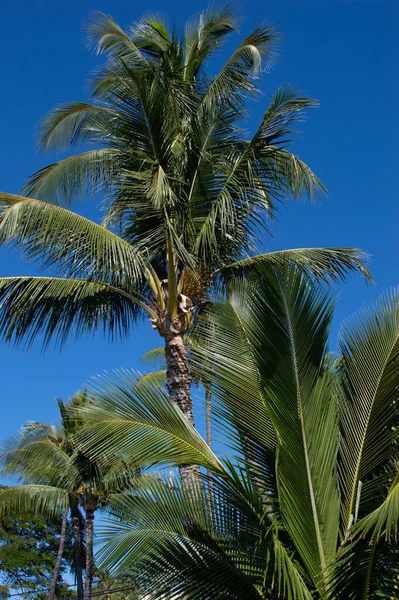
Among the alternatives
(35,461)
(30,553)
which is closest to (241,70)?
(35,461)

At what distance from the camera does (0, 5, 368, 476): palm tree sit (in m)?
7.53

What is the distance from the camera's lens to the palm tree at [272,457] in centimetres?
450

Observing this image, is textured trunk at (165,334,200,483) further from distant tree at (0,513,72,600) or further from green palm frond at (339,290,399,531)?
distant tree at (0,513,72,600)

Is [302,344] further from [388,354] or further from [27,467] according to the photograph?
[27,467]

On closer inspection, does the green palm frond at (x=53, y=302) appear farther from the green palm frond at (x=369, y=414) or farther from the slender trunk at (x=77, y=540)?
the slender trunk at (x=77, y=540)

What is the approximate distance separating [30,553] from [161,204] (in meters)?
24.5

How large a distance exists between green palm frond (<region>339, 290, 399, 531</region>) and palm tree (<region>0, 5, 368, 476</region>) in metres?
2.58

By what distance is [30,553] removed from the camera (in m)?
27.9

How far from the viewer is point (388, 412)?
15.9ft

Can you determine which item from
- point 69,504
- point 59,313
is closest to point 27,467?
point 69,504

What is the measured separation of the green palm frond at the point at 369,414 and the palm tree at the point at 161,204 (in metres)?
2.58

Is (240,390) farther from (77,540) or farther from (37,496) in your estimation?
(77,540)

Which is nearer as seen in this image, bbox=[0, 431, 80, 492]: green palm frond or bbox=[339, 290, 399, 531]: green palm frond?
bbox=[339, 290, 399, 531]: green palm frond

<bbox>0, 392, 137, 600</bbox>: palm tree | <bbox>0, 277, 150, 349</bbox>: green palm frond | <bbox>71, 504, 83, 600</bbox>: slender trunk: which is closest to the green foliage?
<bbox>0, 277, 150, 349</bbox>: green palm frond
